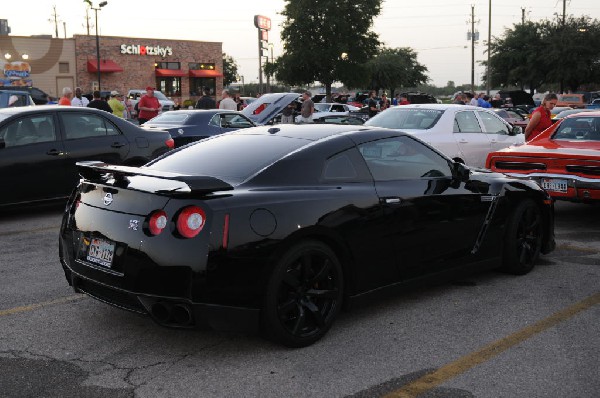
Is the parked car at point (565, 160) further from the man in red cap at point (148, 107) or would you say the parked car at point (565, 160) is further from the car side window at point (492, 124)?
the man in red cap at point (148, 107)

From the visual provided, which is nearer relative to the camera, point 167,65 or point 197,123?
point 197,123

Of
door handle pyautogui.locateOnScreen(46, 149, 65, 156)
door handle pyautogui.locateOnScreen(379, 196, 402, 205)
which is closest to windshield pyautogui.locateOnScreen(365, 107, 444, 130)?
door handle pyautogui.locateOnScreen(46, 149, 65, 156)

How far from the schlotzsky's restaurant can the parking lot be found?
139ft

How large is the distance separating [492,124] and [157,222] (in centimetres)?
926

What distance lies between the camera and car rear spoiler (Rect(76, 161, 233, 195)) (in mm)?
3951

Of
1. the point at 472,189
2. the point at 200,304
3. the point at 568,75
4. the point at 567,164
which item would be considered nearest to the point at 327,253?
the point at 200,304

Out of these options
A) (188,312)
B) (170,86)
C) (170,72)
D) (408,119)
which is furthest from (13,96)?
(170,86)

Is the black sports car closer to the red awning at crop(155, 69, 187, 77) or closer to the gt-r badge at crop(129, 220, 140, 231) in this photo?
the gt-r badge at crop(129, 220, 140, 231)

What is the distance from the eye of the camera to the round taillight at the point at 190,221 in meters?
3.93

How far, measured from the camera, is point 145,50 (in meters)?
53.5

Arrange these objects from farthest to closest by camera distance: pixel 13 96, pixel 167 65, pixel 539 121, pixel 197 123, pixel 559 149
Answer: pixel 167 65, pixel 13 96, pixel 197 123, pixel 539 121, pixel 559 149

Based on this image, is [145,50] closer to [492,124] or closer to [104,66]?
[104,66]

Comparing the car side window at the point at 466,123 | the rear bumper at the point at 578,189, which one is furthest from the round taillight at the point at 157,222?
the car side window at the point at 466,123

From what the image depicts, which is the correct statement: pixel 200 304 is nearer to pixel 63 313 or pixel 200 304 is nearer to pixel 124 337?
pixel 124 337
